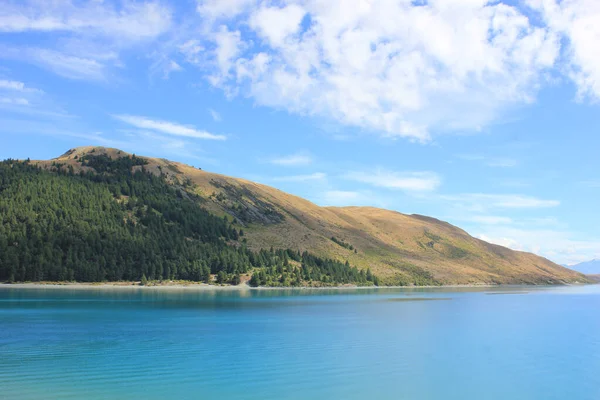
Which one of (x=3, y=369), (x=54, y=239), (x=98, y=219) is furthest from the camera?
(x=98, y=219)

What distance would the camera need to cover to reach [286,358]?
147 ft

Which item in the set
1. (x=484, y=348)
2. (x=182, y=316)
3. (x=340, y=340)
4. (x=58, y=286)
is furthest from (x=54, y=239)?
(x=484, y=348)

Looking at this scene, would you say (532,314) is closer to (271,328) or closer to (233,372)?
(271,328)

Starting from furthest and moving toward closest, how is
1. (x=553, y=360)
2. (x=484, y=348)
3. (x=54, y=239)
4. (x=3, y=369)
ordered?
1. (x=54, y=239)
2. (x=484, y=348)
3. (x=553, y=360)
4. (x=3, y=369)

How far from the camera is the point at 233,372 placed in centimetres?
3869

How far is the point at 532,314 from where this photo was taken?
9638 centimetres

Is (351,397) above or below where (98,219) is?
below

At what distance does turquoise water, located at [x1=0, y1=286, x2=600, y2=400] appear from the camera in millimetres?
34125

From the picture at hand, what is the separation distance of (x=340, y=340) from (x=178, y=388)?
2582 centimetres

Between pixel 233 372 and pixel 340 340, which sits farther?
pixel 340 340

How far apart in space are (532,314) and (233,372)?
7514 centimetres

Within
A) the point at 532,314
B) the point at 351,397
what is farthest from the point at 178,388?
the point at 532,314

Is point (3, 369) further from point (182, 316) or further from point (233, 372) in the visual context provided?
point (182, 316)

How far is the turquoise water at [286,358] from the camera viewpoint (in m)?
34.1
